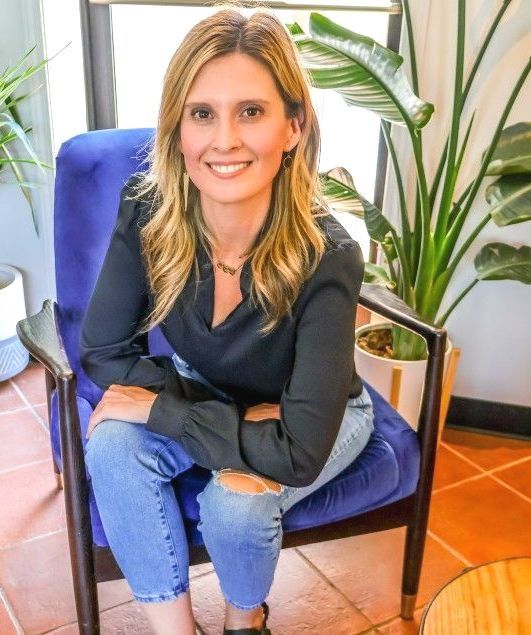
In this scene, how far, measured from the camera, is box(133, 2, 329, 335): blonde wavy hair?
1150 mm

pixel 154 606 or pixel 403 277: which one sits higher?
pixel 403 277

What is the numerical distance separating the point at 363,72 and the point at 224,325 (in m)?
0.75

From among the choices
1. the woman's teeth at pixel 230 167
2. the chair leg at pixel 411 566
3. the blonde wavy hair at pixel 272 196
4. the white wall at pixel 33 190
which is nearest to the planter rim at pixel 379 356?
the chair leg at pixel 411 566

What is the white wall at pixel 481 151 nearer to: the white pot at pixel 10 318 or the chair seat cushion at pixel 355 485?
the chair seat cushion at pixel 355 485

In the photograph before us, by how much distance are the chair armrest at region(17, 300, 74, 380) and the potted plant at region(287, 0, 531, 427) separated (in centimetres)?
77

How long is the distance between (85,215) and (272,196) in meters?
0.45

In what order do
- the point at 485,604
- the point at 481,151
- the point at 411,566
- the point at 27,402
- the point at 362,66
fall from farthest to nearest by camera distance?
the point at 27,402
the point at 481,151
the point at 362,66
the point at 411,566
the point at 485,604

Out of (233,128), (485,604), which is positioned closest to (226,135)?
(233,128)

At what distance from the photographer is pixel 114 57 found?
2.19m

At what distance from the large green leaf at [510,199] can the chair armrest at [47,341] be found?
103 cm

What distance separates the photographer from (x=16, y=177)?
2285 millimetres

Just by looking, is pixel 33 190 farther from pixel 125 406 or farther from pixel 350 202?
pixel 125 406

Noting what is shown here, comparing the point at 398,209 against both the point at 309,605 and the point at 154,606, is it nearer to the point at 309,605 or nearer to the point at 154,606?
the point at 309,605

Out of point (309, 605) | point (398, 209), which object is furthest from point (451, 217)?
point (309, 605)
